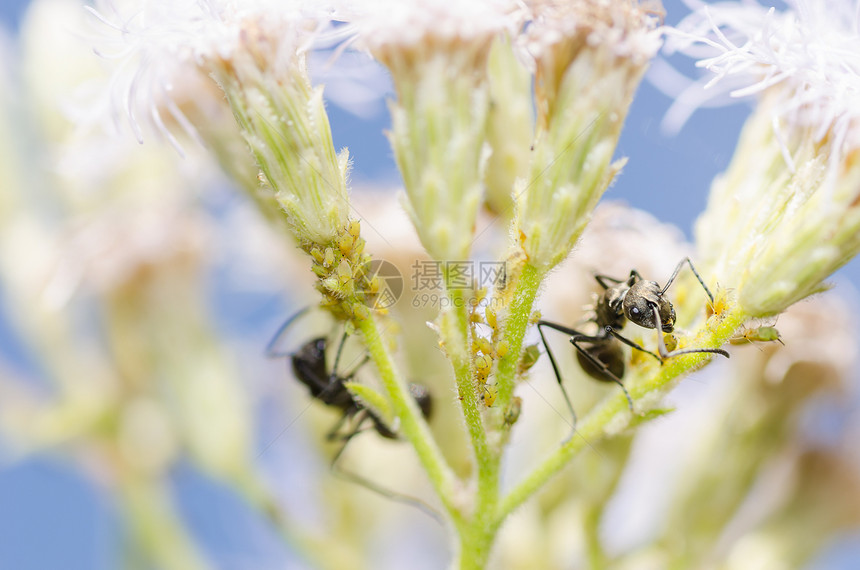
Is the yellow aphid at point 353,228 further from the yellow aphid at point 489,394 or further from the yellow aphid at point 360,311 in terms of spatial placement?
the yellow aphid at point 489,394

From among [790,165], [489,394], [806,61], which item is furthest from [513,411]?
[806,61]

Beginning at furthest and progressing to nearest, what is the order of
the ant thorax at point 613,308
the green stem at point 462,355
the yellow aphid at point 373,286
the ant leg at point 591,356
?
the ant thorax at point 613,308
the ant leg at point 591,356
the yellow aphid at point 373,286
the green stem at point 462,355

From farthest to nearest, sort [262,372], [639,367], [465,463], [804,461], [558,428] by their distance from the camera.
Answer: [262,372], [804,461], [558,428], [465,463], [639,367]

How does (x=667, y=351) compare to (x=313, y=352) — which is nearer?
(x=667, y=351)

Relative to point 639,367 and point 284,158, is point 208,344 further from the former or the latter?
point 639,367

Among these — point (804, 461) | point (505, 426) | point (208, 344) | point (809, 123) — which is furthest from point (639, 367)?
point (208, 344)

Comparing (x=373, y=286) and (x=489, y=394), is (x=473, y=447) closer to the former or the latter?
(x=489, y=394)

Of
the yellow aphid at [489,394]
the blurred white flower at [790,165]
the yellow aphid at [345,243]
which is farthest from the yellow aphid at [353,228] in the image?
the blurred white flower at [790,165]
